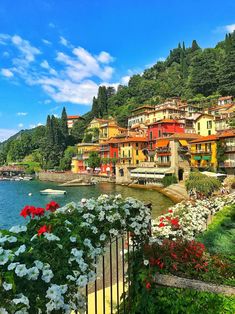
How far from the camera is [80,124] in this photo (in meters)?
113

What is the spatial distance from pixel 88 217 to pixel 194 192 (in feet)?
108

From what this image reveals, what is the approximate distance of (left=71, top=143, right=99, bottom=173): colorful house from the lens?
82125mm

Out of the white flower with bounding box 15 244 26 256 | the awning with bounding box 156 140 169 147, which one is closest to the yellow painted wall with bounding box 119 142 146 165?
the awning with bounding box 156 140 169 147

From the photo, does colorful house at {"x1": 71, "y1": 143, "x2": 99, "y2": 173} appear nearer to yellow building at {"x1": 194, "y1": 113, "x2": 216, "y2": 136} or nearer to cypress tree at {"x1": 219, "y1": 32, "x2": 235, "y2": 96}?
yellow building at {"x1": 194, "y1": 113, "x2": 216, "y2": 136}

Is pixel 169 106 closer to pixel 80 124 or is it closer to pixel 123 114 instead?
pixel 123 114

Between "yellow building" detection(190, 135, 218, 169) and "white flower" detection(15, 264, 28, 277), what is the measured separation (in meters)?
46.6

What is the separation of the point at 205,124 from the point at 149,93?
171 ft

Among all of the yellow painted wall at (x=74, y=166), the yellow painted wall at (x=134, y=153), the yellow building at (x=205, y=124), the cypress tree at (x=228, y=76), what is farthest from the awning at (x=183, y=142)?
the yellow painted wall at (x=74, y=166)

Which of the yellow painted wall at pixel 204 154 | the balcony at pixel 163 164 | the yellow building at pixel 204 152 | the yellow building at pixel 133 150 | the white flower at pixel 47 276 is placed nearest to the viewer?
the white flower at pixel 47 276

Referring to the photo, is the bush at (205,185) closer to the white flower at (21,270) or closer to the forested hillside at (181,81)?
the white flower at (21,270)

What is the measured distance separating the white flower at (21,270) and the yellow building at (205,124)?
6061 centimetres

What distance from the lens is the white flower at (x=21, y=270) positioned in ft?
7.45

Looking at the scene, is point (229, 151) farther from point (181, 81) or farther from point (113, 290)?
point (181, 81)

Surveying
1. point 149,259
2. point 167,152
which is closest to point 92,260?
point 149,259
